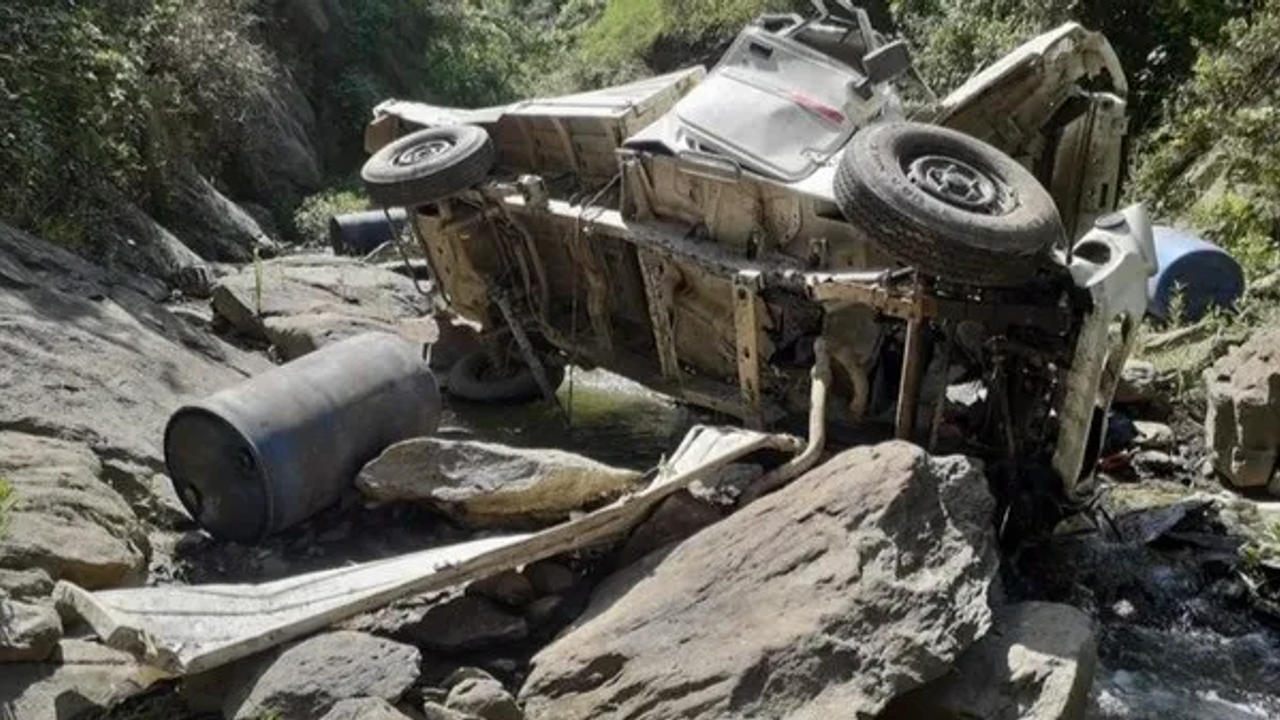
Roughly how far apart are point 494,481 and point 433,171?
296 centimetres

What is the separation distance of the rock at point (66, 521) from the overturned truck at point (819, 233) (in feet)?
9.75

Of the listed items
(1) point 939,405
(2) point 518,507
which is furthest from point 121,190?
(1) point 939,405

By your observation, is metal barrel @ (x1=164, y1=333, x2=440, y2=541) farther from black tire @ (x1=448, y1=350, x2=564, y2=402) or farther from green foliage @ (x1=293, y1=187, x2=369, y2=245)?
green foliage @ (x1=293, y1=187, x2=369, y2=245)

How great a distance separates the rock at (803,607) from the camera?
13.5 feet

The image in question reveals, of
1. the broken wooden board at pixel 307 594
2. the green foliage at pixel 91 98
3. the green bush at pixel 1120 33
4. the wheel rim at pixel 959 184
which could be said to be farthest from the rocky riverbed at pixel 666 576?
the green bush at pixel 1120 33

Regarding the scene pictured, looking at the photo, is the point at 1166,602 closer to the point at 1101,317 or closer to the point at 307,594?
the point at 1101,317

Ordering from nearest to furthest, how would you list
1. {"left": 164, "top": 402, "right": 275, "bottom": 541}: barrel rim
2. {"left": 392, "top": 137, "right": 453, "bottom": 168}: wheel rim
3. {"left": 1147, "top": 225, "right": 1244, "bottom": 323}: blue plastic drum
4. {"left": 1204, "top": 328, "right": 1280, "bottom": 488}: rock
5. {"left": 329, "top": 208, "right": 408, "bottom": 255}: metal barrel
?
1. {"left": 164, "top": 402, "right": 275, "bottom": 541}: barrel rim
2. {"left": 1204, "top": 328, "right": 1280, "bottom": 488}: rock
3. {"left": 392, "top": 137, "right": 453, "bottom": 168}: wheel rim
4. {"left": 1147, "top": 225, "right": 1244, "bottom": 323}: blue plastic drum
5. {"left": 329, "top": 208, "right": 408, "bottom": 255}: metal barrel

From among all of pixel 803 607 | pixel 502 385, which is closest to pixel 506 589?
pixel 803 607

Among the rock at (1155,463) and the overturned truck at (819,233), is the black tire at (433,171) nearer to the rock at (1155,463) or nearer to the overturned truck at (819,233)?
the overturned truck at (819,233)

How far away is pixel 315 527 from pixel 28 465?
50.4 inches

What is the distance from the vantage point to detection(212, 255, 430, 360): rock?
8.84 meters

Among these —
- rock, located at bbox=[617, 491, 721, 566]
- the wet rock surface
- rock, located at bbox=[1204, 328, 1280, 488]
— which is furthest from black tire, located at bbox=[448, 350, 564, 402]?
rock, located at bbox=[1204, 328, 1280, 488]

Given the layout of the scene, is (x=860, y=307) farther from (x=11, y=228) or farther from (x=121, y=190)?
(x=121, y=190)

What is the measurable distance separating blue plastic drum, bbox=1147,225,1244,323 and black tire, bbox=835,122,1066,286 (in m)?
3.13
